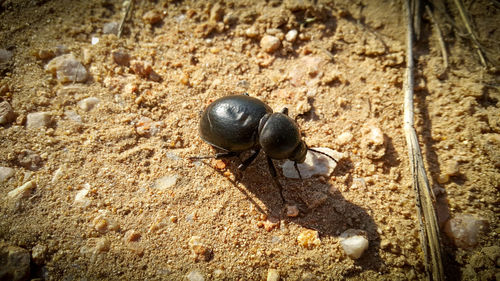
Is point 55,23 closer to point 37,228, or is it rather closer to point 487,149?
point 37,228

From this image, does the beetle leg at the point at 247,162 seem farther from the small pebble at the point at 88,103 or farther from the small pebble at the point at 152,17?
the small pebble at the point at 152,17

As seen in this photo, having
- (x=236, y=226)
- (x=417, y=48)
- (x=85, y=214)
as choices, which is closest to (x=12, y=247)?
(x=85, y=214)

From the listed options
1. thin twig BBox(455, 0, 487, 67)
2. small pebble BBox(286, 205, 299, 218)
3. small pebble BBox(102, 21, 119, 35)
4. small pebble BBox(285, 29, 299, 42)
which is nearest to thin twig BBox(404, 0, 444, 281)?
thin twig BBox(455, 0, 487, 67)

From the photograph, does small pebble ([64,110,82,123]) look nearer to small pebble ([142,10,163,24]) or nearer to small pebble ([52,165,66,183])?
small pebble ([52,165,66,183])

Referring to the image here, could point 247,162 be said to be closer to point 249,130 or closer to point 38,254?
point 249,130

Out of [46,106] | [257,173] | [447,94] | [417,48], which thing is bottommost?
[257,173]

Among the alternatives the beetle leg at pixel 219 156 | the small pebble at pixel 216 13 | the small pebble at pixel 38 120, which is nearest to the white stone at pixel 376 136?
the beetle leg at pixel 219 156
